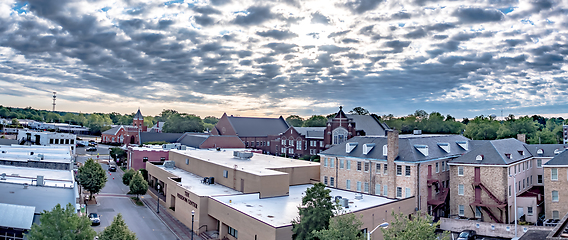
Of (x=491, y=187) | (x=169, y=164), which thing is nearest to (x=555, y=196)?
(x=491, y=187)

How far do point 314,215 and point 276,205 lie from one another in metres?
10.2

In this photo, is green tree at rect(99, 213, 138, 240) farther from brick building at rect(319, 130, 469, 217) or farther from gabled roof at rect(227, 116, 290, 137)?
gabled roof at rect(227, 116, 290, 137)

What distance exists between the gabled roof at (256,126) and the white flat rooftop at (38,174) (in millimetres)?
61735

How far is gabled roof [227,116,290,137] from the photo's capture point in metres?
107

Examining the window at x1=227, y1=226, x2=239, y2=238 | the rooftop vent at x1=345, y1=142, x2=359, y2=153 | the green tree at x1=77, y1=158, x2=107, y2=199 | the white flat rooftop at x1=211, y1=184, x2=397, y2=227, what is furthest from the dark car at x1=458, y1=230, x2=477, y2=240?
the green tree at x1=77, y1=158, x2=107, y2=199

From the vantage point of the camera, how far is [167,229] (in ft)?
126

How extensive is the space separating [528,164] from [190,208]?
4681 centimetres

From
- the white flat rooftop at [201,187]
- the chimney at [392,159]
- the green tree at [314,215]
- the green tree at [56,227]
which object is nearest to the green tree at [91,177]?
the white flat rooftop at [201,187]

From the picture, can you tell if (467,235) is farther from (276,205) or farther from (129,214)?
(129,214)

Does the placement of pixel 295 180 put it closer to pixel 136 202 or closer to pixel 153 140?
pixel 136 202

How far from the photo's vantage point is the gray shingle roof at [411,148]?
41.7m

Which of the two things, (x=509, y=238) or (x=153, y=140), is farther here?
(x=153, y=140)

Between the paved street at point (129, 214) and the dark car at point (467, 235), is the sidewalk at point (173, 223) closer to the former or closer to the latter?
the paved street at point (129, 214)

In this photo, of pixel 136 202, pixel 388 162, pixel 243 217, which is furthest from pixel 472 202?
pixel 136 202
